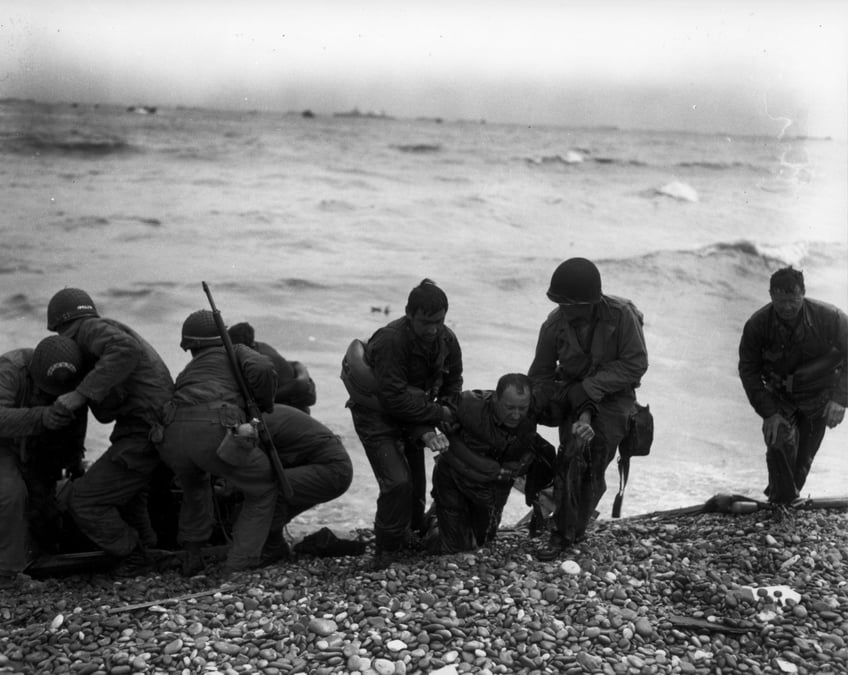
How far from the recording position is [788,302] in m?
5.64

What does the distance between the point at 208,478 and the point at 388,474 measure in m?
1.03

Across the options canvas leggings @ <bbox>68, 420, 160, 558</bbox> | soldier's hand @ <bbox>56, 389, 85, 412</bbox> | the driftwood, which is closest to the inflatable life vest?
canvas leggings @ <bbox>68, 420, 160, 558</bbox>

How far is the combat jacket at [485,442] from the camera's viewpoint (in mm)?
5398

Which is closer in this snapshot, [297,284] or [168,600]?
[168,600]

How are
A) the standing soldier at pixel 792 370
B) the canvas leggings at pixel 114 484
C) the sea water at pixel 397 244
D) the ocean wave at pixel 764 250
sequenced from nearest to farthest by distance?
1. the canvas leggings at pixel 114 484
2. the standing soldier at pixel 792 370
3. the sea water at pixel 397 244
4. the ocean wave at pixel 764 250

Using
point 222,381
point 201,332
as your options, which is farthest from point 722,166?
point 222,381

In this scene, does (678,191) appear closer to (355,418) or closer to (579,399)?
(579,399)

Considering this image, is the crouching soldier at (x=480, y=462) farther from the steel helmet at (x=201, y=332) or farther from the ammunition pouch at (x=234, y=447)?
the steel helmet at (x=201, y=332)

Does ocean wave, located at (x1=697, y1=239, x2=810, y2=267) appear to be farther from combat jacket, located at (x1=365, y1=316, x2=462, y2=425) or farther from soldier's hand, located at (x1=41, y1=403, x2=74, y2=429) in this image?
soldier's hand, located at (x1=41, y1=403, x2=74, y2=429)

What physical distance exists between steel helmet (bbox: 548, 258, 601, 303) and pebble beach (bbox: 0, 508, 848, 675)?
140cm

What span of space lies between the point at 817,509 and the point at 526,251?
15871 mm

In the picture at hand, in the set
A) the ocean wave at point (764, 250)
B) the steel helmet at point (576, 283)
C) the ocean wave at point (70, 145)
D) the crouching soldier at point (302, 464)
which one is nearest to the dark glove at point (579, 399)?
the steel helmet at point (576, 283)

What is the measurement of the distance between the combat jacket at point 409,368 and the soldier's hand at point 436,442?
4.9 inches

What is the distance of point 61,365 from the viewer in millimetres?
5270
